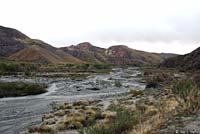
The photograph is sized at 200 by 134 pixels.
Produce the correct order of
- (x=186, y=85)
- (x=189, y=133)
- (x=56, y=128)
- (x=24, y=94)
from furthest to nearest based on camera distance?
(x=24, y=94) → (x=56, y=128) → (x=186, y=85) → (x=189, y=133)

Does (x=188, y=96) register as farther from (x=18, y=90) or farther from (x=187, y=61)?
(x=187, y=61)

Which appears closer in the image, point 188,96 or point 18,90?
point 188,96

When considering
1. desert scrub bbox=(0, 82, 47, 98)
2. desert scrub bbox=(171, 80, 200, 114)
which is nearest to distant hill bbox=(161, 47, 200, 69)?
desert scrub bbox=(0, 82, 47, 98)

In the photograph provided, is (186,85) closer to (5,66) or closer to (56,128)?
(56,128)

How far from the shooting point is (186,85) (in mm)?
19266

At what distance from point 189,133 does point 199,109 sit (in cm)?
498

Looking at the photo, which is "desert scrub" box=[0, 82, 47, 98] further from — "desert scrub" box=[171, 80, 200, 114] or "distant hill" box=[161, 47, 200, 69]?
"distant hill" box=[161, 47, 200, 69]

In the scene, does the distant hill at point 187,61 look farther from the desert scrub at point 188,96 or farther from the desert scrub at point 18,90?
the desert scrub at point 188,96

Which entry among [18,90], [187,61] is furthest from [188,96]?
[187,61]

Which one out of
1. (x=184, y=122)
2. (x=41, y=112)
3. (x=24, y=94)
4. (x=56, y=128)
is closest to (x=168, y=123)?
(x=184, y=122)

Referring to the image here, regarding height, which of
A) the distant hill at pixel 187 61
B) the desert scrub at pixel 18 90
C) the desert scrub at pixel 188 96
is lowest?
the desert scrub at pixel 18 90

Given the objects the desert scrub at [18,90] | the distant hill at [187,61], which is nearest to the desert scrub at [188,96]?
the desert scrub at [18,90]

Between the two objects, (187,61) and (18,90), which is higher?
(187,61)

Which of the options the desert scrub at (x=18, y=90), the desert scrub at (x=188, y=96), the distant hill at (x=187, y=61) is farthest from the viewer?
the distant hill at (x=187, y=61)
